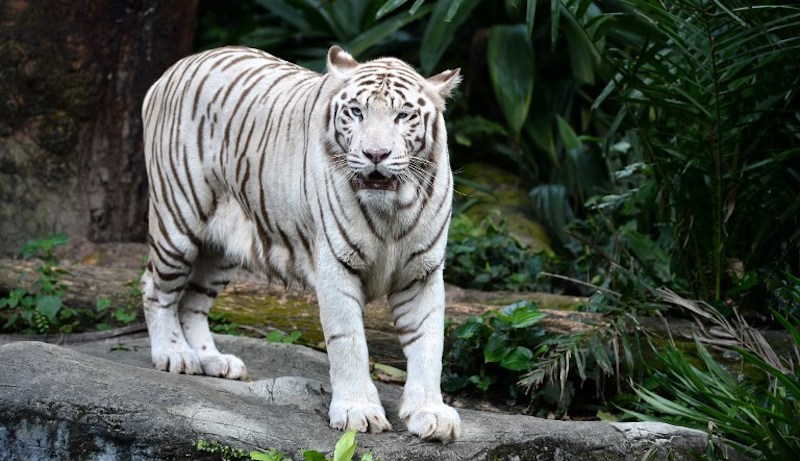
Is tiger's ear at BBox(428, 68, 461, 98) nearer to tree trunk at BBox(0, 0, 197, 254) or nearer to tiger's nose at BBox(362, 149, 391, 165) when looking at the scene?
tiger's nose at BBox(362, 149, 391, 165)

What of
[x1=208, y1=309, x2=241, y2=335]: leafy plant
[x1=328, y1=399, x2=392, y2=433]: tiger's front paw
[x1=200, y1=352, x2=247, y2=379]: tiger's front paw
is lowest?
[x1=208, y1=309, x2=241, y2=335]: leafy plant

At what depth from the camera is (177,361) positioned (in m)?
5.02

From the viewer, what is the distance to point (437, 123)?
13.7 feet

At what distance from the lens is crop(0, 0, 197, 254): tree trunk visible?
24.0 feet

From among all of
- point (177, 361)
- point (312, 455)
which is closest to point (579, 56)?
point (177, 361)

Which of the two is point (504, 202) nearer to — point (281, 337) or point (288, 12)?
point (288, 12)

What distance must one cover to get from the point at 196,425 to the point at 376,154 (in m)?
1.20

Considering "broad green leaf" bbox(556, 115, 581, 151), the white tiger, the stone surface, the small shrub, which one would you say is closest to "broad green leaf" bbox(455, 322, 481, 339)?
the stone surface

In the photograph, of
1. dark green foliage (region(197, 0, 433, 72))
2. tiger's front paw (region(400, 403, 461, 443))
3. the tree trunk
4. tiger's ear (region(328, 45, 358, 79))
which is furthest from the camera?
dark green foliage (region(197, 0, 433, 72))

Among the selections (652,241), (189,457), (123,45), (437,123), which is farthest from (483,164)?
(189,457)

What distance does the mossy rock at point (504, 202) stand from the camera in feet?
29.3

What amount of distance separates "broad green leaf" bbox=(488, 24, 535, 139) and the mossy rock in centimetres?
62

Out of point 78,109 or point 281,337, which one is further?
point 78,109

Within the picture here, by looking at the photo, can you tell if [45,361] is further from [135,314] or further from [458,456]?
[135,314]
